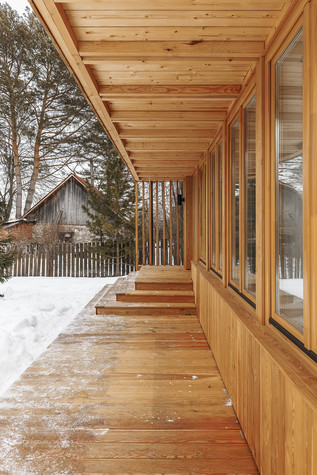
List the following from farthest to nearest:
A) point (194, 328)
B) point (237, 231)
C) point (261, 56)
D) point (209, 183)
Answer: point (209, 183)
point (194, 328)
point (237, 231)
point (261, 56)

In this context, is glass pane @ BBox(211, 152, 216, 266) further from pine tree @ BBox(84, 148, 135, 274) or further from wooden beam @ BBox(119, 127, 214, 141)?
pine tree @ BBox(84, 148, 135, 274)

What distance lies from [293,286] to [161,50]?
1664mm

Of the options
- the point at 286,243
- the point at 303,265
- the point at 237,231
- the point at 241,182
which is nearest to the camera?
the point at 303,265

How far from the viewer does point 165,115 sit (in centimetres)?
324

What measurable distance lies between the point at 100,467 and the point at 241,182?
2170 millimetres

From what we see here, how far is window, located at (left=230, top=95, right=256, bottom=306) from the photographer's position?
92.0 inches

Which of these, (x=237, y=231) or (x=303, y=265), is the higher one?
(x=237, y=231)

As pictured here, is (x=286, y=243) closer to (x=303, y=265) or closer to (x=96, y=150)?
(x=303, y=265)

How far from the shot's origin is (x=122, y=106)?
10.0 feet

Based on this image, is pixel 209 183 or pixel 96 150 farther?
pixel 96 150

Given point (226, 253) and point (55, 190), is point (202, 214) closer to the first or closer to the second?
point (226, 253)

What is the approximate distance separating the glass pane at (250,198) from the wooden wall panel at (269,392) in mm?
252

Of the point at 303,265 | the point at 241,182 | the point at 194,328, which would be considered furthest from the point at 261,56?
the point at 194,328

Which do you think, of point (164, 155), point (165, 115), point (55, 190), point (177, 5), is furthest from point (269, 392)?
point (55, 190)
